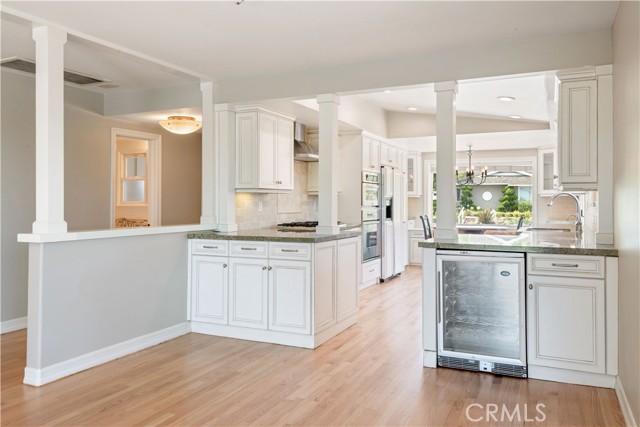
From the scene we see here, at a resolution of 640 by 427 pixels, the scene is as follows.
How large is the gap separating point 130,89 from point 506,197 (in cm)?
686

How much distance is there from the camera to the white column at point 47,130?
10.4ft

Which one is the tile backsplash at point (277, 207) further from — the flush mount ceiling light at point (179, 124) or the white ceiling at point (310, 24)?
the white ceiling at point (310, 24)

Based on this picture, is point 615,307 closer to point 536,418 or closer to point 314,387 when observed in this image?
point 536,418

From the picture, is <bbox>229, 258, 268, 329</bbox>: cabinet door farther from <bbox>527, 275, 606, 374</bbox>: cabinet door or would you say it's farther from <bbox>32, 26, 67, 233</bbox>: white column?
<bbox>527, 275, 606, 374</bbox>: cabinet door

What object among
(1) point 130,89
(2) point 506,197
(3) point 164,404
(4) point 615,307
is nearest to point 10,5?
(1) point 130,89

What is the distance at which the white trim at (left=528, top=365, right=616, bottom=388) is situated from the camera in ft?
9.90

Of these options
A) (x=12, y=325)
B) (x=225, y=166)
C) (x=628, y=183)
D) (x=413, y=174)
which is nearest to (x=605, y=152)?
(x=628, y=183)

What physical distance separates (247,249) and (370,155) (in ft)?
10.6

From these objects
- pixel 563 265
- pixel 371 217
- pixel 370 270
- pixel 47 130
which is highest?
pixel 47 130

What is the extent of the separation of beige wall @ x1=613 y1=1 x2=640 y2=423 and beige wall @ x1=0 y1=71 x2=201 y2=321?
488 cm

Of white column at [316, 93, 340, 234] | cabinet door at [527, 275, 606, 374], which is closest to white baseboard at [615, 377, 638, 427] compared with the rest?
cabinet door at [527, 275, 606, 374]

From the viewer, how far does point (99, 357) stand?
139 inches

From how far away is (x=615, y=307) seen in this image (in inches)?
117

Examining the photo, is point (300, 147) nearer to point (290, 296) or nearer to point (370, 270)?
point (370, 270)
